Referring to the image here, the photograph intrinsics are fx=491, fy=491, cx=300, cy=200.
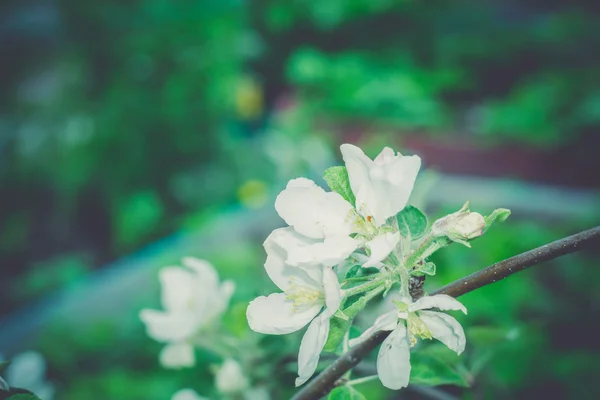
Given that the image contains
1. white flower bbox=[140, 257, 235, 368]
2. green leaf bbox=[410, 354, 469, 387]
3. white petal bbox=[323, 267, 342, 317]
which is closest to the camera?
white petal bbox=[323, 267, 342, 317]

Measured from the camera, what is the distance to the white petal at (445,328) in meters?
0.35

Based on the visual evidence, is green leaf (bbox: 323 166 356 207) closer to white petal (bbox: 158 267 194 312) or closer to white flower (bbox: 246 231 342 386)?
white flower (bbox: 246 231 342 386)

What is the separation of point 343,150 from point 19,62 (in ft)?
10.2

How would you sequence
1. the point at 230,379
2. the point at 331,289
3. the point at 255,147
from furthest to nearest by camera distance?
the point at 255,147 → the point at 230,379 → the point at 331,289

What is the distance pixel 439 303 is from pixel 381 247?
2.2 inches

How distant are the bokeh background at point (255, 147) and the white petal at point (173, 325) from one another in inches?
2.4

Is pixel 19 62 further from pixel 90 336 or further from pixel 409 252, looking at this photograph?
pixel 409 252

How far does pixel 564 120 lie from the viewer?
2.29m

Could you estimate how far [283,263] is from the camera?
0.38m

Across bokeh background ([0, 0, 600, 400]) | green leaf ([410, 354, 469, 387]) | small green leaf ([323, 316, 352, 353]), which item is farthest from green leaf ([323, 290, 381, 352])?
bokeh background ([0, 0, 600, 400])

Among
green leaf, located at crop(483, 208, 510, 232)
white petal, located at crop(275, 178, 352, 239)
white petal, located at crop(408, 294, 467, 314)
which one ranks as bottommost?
white petal, located at crop(408, 294, 467, 314)

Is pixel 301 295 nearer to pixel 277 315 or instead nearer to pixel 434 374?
pixel 277 315

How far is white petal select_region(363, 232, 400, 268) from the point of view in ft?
1.05

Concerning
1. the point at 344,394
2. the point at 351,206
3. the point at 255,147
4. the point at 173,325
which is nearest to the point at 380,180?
the point at 351,206
